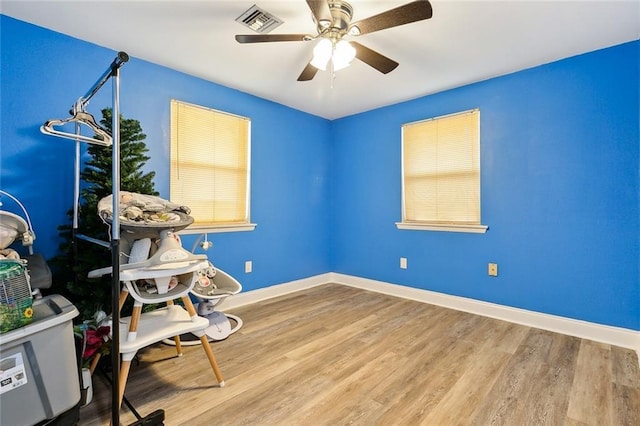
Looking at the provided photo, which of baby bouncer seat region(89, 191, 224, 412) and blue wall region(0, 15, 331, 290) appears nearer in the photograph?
baby bouncer seat region(89, 191, 224, 412)

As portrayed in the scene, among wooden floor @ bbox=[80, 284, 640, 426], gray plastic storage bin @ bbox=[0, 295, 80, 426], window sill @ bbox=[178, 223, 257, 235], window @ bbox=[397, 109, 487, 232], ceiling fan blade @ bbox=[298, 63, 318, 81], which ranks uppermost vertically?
ceiling fan blade @ bbox=[298, 63, 318, 81]

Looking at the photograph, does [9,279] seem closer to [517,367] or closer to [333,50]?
[333,50]

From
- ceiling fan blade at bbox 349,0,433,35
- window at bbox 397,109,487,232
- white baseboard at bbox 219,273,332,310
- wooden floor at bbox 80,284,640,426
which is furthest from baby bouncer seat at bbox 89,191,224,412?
window at bbox 397,109,487,232

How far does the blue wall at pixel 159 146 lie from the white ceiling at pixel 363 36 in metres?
0.16

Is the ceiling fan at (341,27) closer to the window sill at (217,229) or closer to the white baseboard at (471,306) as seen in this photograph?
the window sill at (217,229)

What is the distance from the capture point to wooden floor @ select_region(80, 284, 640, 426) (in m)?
1.54

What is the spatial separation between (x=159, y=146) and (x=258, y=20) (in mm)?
1396

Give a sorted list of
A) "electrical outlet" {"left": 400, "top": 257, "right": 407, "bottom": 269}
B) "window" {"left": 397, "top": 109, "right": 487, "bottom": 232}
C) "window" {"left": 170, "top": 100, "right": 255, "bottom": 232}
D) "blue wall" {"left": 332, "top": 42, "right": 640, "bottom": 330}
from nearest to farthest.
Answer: "blue wall" {"left": 332, "top": 42, "right": 640, "bottom": 330} → "window" {"left": 170, "top": 100, "right": 255, "bottom": 232} → "window" {"left": 397, "top": 109, "right": 487, "bottom": 232} → "electrical outlet" {"left": 400, "top": 257, "right": 407, "bottom": 269}

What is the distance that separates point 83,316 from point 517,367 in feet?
9.26

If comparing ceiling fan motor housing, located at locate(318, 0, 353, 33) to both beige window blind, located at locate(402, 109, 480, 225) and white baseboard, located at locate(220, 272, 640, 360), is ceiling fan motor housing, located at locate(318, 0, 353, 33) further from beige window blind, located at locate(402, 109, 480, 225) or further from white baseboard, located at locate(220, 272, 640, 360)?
white baseboard, located at locate(220, 272, 640, 360)

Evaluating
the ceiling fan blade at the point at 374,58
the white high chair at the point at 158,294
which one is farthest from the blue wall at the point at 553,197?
the white high chair at the point at 158,294

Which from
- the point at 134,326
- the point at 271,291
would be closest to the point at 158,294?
the point at 134,326

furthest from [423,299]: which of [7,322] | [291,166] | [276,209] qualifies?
[7,322]

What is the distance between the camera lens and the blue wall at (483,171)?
6.93ft
